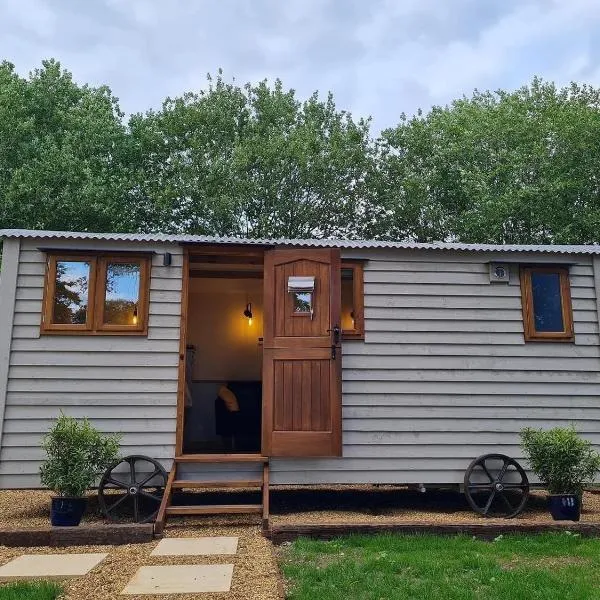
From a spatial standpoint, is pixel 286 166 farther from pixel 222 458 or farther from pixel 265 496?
pixel 265 496

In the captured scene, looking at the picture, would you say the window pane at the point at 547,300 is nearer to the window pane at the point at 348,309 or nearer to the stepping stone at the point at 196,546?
the window pane at the point at 348,309

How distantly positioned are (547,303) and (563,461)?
161 cm

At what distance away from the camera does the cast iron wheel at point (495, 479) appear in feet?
17.5

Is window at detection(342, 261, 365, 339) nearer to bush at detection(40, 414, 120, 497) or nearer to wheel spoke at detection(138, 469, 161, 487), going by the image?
wheel spoke at detection(138, 469, 161, 487)

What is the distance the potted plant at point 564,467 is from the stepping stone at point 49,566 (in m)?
3.71

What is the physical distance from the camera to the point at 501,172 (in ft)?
51.0

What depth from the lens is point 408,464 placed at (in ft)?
17.6

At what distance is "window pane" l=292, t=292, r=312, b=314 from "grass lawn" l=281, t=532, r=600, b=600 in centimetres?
209

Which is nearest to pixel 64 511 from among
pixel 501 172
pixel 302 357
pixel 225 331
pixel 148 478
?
pixel 148 478

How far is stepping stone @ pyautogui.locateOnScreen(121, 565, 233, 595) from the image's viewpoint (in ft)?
10.6

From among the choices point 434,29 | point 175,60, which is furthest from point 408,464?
point 175,60

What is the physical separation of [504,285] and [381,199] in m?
11.0

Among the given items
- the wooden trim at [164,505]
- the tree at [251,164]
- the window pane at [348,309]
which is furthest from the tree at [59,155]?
the wooden trim at [164,505]

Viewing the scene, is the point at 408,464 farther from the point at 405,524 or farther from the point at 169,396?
the point at 169,396
